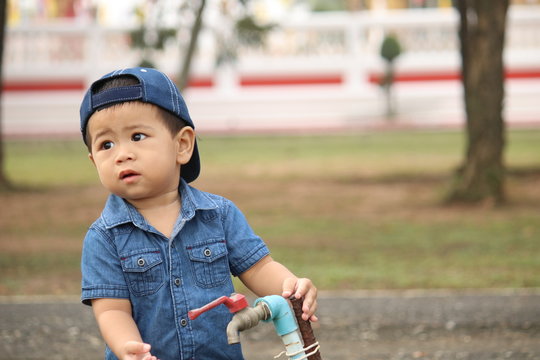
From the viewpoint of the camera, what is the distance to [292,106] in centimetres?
2798

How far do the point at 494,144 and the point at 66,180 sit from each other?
6.30 metres

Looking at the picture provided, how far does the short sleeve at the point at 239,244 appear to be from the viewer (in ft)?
9.61

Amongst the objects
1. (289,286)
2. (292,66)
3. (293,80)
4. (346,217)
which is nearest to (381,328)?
(289,286)

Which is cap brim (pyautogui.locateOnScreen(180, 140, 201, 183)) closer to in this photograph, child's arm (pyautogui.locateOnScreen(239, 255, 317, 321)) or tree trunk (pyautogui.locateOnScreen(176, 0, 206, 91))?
child's arm (pyautogui.locateOnScreen(239, 255, 317, 321))

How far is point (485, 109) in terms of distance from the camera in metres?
10.6

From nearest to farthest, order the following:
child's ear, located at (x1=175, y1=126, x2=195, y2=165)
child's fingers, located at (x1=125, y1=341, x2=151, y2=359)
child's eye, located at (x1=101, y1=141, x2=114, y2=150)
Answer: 1. child's fingers, located at (x1=125, y1=341, x2=151, y2=359)
2. child's eye, located at (x1=101, y1=141, x2=114, y2=150)
3. child's ear, located at (x1=175, y1=126, x2=195, y2=165)

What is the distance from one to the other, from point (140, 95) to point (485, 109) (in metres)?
8.25

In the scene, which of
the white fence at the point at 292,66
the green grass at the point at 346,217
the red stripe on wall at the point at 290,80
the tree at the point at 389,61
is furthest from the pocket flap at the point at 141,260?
the red stripe on wall at the point at 290,80

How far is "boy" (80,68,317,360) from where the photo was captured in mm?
2750

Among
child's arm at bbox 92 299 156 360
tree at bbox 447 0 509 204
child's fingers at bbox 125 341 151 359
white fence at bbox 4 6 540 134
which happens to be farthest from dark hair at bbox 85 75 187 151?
white fence at bbox 4 6 540 134

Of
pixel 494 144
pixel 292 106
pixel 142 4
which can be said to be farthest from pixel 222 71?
pixel 494 144

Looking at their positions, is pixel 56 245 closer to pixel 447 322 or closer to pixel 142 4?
pixel 447 322

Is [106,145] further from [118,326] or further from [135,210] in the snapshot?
[118,326]

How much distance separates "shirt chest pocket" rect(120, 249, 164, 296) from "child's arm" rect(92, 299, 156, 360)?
0.05m
